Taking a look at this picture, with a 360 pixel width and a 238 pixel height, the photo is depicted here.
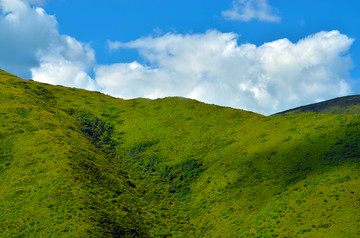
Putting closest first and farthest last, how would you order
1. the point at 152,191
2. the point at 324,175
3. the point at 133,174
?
the point at 324,175
the point at 152,191
the point at 133,174

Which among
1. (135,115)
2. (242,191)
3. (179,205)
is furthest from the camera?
(135,115)

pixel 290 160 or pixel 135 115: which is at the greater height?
pixel 135 115

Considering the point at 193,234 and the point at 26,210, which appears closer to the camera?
the point at 26,210

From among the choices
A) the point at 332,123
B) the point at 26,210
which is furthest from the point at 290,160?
the point at 26,210

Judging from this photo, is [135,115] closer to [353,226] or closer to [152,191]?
[152,191]

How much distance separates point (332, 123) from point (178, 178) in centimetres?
3250

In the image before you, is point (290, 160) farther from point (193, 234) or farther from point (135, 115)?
point (135, 115)

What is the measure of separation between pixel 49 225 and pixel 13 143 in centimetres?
3028

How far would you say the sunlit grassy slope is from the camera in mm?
37219

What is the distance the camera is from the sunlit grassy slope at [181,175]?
3722 cm

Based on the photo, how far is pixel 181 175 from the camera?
200ft

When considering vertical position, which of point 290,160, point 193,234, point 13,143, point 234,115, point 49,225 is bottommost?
point 193,234

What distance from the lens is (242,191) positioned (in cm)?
4900

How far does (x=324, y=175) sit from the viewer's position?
143 ft
